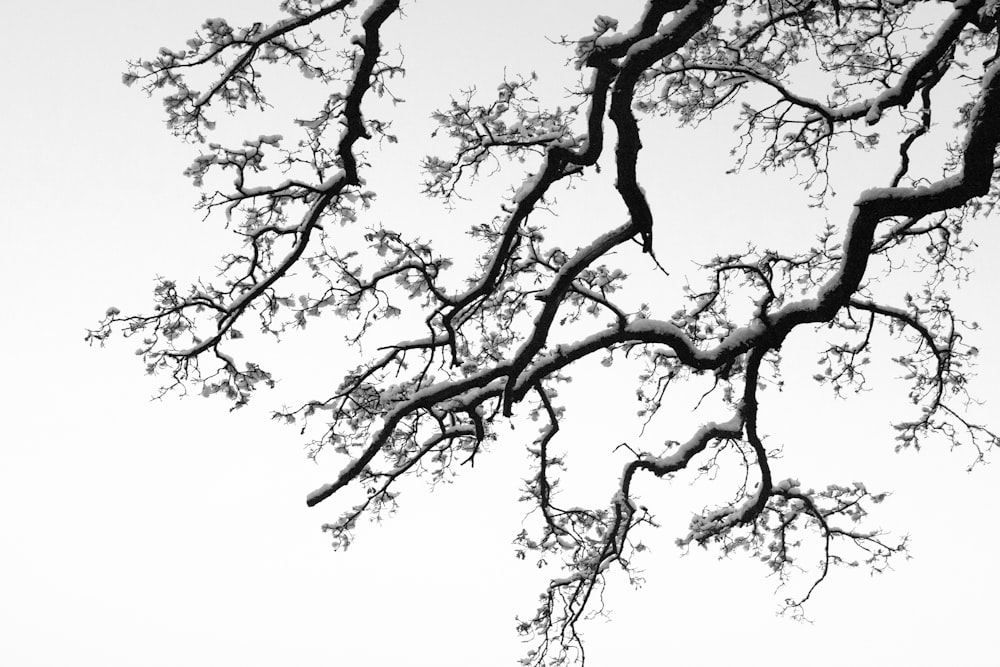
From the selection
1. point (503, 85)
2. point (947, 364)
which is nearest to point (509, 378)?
point (503, 85)

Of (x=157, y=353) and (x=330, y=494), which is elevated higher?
(x=157, y=353)

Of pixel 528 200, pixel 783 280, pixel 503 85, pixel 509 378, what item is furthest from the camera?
pixel 783 280

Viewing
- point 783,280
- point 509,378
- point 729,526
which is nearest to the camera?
point 509,378

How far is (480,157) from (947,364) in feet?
17.4

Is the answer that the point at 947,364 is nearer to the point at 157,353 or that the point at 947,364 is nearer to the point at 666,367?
the point at 666,367

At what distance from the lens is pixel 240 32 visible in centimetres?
548

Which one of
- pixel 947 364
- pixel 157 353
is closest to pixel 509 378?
pixel 157 353

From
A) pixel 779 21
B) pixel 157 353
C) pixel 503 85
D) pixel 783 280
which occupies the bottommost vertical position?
pixel 157 353

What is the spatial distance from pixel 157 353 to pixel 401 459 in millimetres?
2503

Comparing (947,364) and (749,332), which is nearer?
(749,332)

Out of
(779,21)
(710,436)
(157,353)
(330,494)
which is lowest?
(330,494)

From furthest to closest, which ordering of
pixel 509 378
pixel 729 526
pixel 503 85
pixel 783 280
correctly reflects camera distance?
pixel 783 280, pixel 729 526, pixel 503 85, pixel 509 378

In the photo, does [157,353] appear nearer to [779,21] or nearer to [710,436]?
[710,436]

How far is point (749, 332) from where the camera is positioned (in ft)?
18.3
